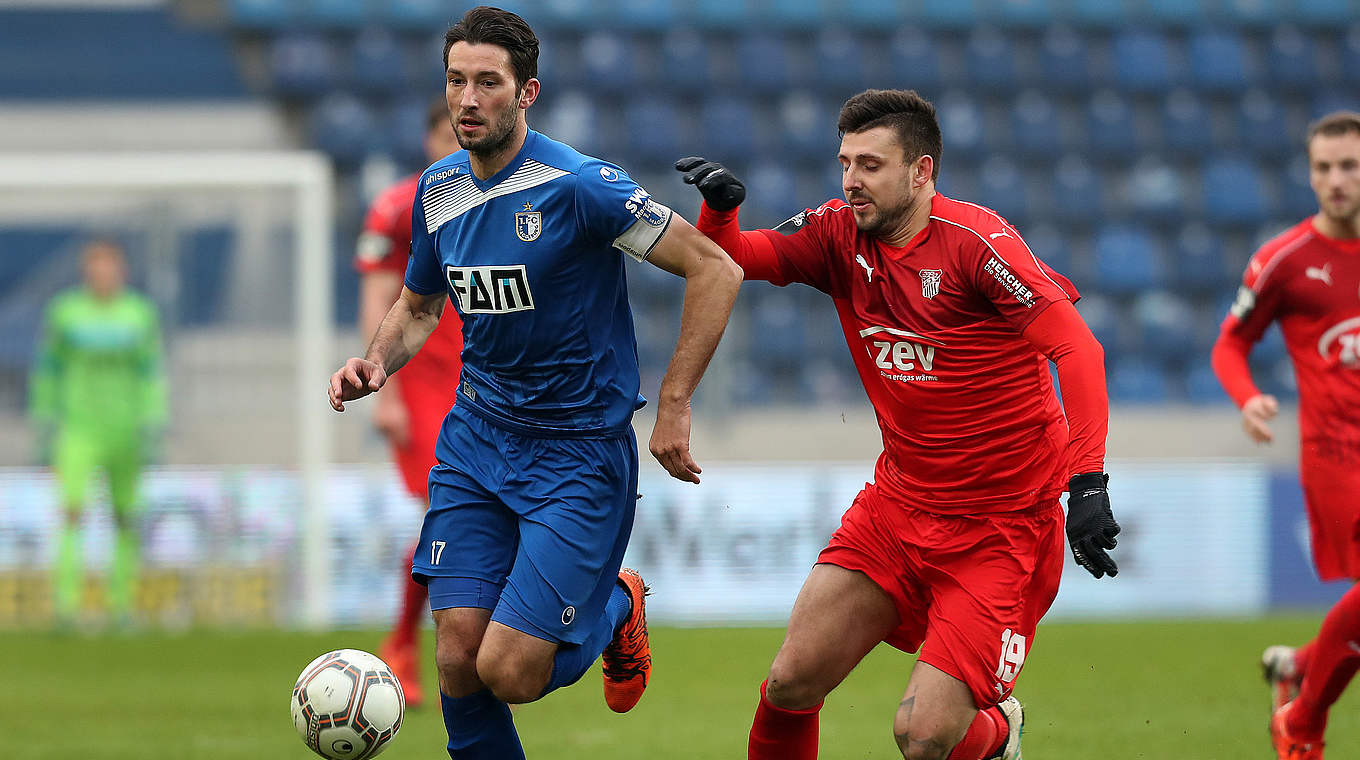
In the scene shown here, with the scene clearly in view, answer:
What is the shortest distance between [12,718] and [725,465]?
5347 millimetres

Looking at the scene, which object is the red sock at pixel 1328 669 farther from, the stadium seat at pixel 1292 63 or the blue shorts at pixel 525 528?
the stadium seat at pixel 1292 63

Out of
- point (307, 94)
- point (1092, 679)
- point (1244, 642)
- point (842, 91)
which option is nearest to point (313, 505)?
point (1092, 679)

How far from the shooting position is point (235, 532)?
10.2m

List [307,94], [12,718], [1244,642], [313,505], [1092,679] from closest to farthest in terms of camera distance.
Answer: [12,718] → [1092,679] → [1244,642] → [313,505] → [307,94]

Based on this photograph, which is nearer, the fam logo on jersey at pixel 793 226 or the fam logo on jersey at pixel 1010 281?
the fam logo on jersey at pixel 1010 281

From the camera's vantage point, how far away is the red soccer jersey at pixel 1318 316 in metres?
5.42

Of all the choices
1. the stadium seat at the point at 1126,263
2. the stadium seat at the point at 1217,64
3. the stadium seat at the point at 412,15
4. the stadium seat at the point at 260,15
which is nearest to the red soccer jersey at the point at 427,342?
the stadium seat at the point at 412,15

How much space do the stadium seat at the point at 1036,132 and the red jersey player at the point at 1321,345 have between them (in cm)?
1093

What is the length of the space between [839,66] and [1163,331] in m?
4.37

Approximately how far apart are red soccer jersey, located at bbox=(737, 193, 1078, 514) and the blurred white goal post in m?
6.36

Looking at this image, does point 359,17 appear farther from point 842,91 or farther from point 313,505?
point 313,505

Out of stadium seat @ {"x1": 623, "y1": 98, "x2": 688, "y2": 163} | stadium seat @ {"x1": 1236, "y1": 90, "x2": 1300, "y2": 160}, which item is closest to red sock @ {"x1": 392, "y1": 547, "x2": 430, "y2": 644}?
stadium seat @ {"x1": 623, "y1": 98, "x2": 688, "y2": 163}

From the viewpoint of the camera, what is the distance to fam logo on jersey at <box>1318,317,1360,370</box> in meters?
5.42

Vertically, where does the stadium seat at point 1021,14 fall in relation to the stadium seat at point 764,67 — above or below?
above
